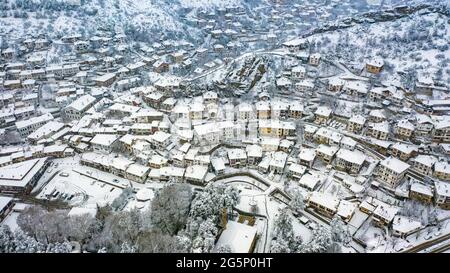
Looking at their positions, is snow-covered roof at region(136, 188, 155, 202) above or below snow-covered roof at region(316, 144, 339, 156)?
below

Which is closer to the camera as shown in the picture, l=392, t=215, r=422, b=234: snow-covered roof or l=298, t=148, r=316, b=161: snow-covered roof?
l=392, t=215, r=422, b=234: snow-covered roof

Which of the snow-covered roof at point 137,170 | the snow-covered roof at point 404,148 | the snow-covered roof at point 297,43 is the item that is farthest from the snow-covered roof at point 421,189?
the snow-covered roof at point 297,43

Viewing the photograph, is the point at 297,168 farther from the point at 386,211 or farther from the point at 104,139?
the point at 104,139

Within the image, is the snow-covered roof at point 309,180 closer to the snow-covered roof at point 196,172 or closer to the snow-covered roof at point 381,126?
the snow-covered roof at point 196,172

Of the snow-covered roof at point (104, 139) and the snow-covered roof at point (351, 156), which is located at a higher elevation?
the snow-covered roof at point (104, 139)

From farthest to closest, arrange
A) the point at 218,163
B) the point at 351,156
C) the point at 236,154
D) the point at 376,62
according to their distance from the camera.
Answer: the point at 376,62 < the point at 236,154 < the point at 218,163 < the point at 351,156

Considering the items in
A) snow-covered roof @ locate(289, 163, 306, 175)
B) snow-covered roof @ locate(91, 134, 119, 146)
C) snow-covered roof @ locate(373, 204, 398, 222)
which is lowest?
snow-covered roof @ locate(373, 204, 398, 222)

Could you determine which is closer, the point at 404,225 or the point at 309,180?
the point at 404,225

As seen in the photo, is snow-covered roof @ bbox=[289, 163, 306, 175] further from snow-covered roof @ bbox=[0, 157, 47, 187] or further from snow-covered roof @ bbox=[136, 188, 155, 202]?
snow-covered roof @ bbox=[0, 157, 47, 187]

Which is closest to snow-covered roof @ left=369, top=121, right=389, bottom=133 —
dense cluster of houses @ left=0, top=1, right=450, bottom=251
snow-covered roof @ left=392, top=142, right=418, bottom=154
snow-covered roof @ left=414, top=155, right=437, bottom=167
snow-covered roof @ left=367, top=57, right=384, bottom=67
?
dense cluster of houses @ left=0, top=1, right=450, bottom=251

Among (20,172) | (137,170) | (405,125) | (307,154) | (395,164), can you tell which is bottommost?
(307,154)

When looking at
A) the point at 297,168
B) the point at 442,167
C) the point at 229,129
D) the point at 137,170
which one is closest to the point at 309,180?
the point at 297,168
